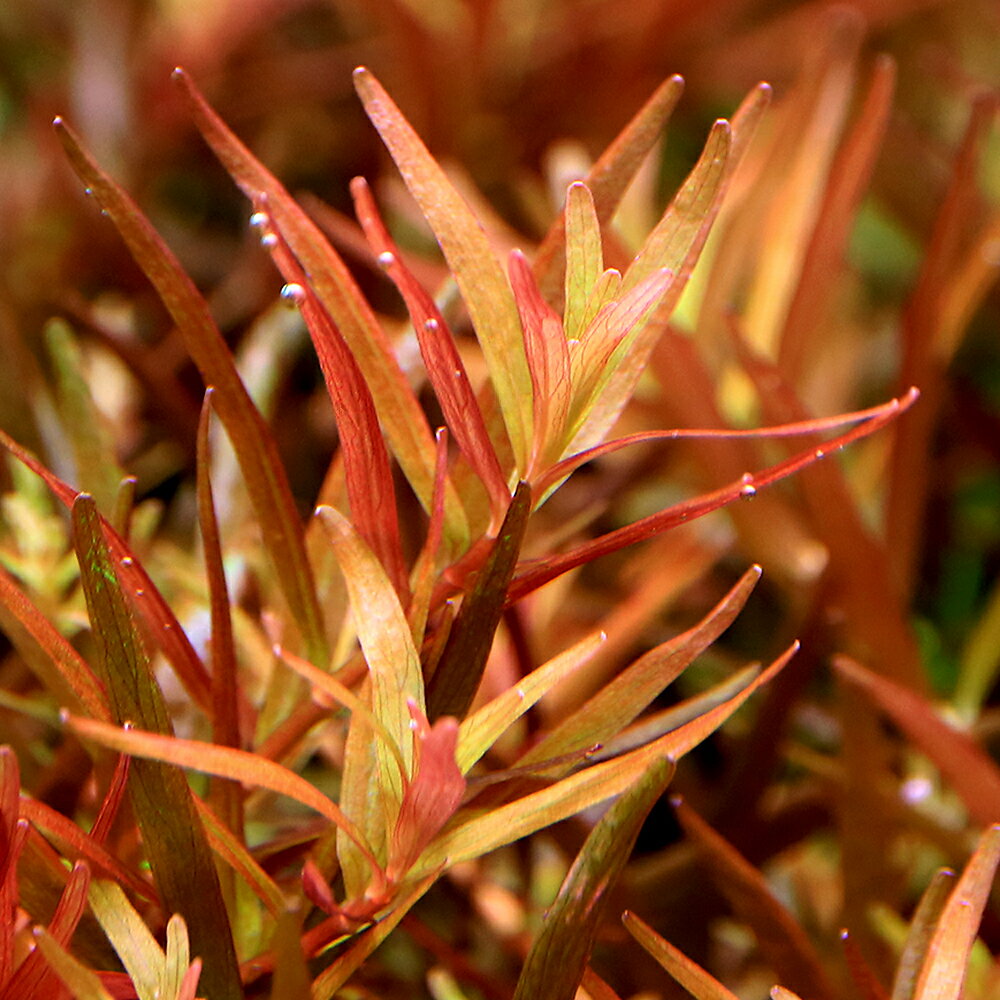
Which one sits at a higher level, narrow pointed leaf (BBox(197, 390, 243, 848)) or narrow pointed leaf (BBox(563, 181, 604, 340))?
narrow pointed leaf (BBox(563, 181, 604, 340))

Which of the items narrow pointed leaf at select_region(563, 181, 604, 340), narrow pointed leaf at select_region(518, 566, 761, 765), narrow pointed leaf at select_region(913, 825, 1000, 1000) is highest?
narrow pointed leaf at select_region(563, 181, 604, 340)

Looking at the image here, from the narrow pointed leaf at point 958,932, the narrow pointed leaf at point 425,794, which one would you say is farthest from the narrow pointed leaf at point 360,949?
the narrow pointed leaf at point 958,932

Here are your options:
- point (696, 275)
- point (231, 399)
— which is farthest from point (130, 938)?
point (696, 275)

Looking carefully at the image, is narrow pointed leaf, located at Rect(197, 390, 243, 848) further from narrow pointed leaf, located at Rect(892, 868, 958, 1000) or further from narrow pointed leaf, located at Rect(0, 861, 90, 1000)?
narrow pointed leaf, located at Rect(892, 868, 958, 1000)

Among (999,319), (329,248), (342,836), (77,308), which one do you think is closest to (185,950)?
(342,836)

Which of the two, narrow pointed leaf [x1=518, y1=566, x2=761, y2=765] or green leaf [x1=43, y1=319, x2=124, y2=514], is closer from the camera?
narrow pointed leaf [x1=518, y1=566, x2=761, y2=765]

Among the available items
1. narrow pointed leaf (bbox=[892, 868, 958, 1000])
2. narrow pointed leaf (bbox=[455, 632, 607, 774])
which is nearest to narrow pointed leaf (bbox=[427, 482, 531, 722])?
narrow pointed leaf (bbox=[455, 632, 607, 774])

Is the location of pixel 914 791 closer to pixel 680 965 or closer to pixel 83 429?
pixel 680 965
